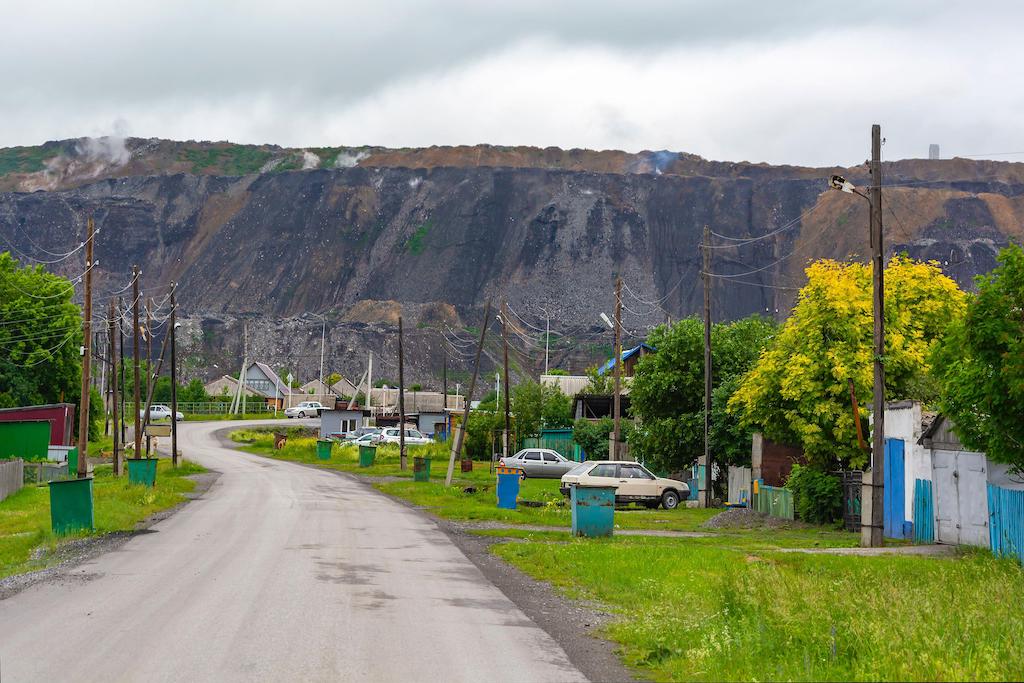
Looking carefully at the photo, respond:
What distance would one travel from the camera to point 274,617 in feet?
39.1

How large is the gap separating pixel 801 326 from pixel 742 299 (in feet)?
476

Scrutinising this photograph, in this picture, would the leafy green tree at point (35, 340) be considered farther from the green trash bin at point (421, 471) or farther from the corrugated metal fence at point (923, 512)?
the corrugated metal fence at point (923, 512)

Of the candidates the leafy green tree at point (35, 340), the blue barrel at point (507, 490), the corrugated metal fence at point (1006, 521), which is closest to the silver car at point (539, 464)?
the blue barrel at point (507, 490)

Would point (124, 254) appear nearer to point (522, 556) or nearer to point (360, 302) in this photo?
point (360, 302)

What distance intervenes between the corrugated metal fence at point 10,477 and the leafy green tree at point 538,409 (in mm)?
32249

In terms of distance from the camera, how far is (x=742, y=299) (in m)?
173

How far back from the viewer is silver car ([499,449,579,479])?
50719mm

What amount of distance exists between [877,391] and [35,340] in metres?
55.1

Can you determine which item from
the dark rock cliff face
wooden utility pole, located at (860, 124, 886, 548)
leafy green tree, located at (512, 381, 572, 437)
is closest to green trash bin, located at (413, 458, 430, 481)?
leafy green tree, located at (512, 381, 572, 437)

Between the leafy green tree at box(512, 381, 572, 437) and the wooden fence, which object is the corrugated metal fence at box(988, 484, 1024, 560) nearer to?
the wooden fence

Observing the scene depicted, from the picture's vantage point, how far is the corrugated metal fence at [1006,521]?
61.8ft

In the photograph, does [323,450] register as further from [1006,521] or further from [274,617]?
[274,617]

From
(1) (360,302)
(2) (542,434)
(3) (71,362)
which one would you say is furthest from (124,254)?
(2) (542,434)

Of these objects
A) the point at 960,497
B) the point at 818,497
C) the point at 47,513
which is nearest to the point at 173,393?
the point at 47,513
